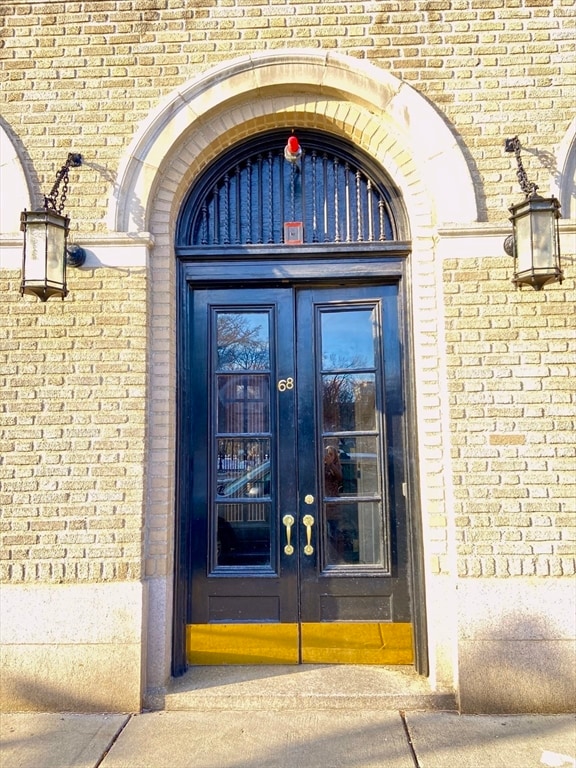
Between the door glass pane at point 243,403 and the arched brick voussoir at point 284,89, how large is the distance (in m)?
1.32

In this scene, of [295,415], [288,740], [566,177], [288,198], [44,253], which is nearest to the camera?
[288,740]

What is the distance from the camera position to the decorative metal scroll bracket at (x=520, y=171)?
3555 mm

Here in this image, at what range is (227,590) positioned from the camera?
152 inches

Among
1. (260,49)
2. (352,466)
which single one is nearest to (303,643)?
(352,466)

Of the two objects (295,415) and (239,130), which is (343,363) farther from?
(239,130)

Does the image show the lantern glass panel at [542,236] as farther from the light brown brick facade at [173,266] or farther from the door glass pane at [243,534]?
the door glass pane at [243,534]

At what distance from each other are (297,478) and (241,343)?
3.64 feet

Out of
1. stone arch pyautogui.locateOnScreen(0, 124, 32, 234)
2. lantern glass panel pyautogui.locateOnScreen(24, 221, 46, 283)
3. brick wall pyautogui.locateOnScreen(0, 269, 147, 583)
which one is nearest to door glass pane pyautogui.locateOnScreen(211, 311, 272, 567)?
brick wall pyautogui.locateOnScreen(0, 269, 147, 583)

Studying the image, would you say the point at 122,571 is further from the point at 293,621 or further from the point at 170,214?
the point at 170,214

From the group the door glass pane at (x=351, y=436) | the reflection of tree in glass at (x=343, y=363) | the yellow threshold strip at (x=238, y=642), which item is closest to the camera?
the yellow threshold strip at (x=238, y=642)

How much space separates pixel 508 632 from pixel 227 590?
6.29 ft

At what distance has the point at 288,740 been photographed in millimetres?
3033

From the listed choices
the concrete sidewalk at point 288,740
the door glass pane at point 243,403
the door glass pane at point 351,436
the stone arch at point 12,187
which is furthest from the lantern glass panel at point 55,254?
the concrete sidewalk at point 288,740

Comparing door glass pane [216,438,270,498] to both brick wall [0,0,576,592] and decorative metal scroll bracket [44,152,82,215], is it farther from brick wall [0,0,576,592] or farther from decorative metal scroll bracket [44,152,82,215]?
decorative metal scroll bracket [44,152,82,215]
